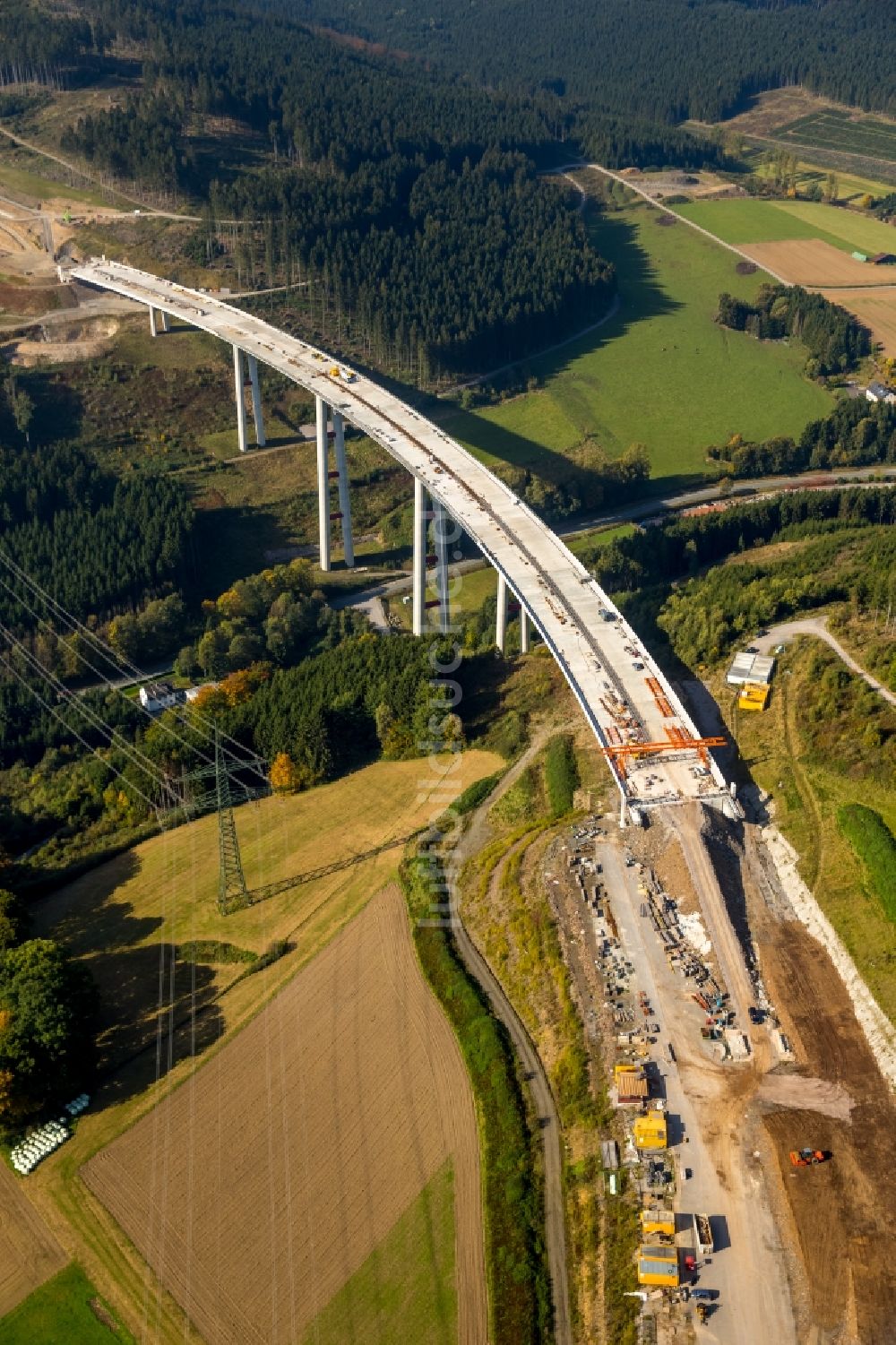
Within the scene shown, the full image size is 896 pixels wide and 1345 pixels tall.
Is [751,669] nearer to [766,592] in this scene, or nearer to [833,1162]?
[766,592]

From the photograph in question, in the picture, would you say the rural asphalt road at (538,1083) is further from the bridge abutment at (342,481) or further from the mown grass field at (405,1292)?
the bridge abutment at (342,481)

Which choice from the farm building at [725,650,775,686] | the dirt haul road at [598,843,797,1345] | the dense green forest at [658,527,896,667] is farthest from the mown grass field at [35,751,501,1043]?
the dirt haul road at [598,843,797,1345]

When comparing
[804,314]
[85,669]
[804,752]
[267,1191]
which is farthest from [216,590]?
[804,314]

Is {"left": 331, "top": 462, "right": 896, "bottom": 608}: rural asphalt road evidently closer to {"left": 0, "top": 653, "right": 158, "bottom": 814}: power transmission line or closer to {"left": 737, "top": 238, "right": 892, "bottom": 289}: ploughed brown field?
{"left": 0, "top": 653, "right": 158, "bottom": 814}: power transmission line

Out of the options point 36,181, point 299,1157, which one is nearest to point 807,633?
point 299,1157

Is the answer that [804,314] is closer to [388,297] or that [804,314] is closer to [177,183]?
[388,297]

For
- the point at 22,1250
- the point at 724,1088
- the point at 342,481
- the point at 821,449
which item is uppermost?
the point at 821,449
